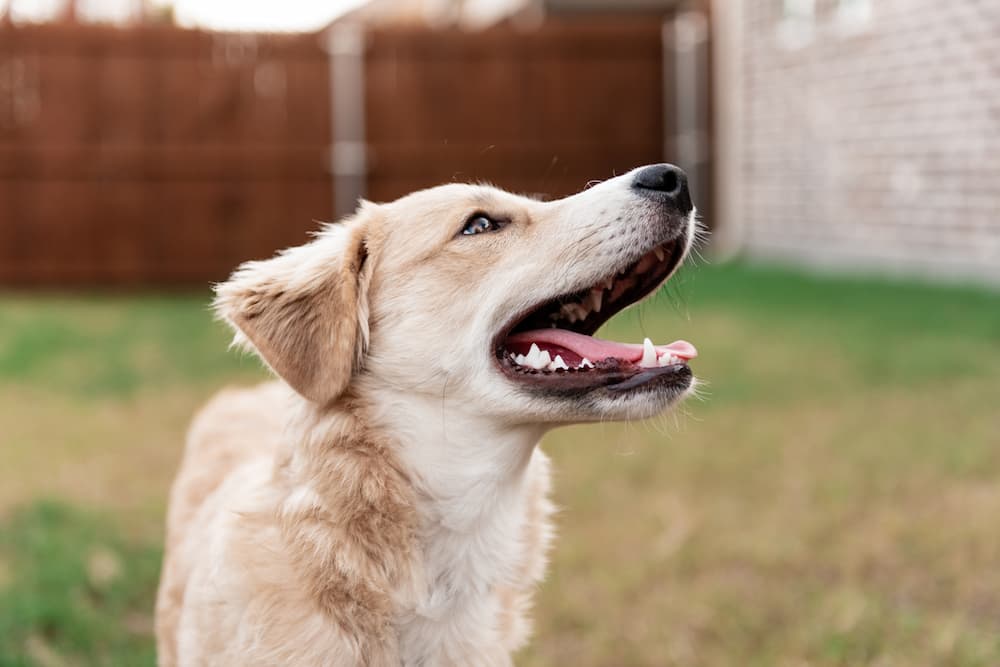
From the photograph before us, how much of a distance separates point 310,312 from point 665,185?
979 millimetres

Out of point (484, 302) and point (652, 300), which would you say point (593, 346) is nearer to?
point (484, 302)

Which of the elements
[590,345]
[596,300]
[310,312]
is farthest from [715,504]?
[310,312]

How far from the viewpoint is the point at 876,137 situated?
12.6 meters

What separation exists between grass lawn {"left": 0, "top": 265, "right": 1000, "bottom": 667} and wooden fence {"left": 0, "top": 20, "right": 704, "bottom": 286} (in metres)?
4.84

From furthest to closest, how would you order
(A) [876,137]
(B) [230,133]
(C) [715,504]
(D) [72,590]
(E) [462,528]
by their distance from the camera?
(B) [230,133]
(A) [876,137]
(C) [715,504]
(D) [72,590]
(E) [462,528]

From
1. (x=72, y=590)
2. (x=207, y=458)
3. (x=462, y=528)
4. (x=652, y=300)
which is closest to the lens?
(x=462, y=528)

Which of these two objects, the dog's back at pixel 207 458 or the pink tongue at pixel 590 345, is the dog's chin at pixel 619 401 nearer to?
the pink tongue at pixel 590 345

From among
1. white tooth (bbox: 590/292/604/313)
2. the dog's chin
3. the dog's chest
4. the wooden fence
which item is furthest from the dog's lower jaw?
the wooden fence

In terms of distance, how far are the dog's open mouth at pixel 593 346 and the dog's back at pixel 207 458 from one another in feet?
2.63

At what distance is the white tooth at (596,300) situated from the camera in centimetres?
330

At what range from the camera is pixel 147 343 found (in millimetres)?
9883

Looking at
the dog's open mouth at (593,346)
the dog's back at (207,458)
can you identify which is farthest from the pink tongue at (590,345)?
the dog's back at (207,458)

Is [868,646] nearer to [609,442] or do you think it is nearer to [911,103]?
[609,442]

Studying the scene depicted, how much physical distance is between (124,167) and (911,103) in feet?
28.9
